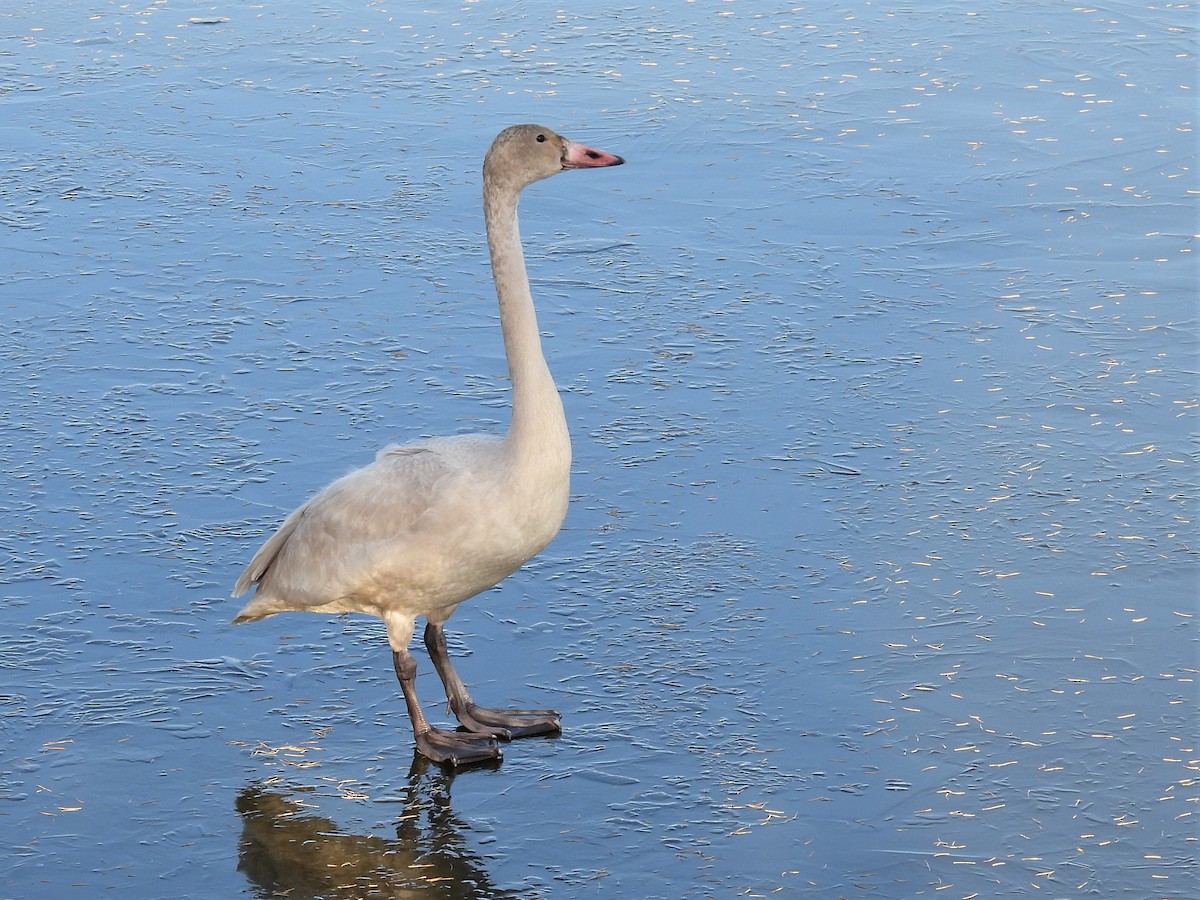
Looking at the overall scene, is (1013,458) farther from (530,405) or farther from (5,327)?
(5,327)

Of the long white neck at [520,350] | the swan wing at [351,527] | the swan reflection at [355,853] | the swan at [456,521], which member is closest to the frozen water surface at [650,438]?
the swan reflection at [355,853]

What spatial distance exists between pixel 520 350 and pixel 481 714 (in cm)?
104

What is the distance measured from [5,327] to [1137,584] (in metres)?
4.85

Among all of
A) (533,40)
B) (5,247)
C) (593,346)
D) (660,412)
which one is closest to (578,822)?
(660,412)

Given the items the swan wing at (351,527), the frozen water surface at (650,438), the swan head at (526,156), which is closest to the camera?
the frozen water surface at (650,438)

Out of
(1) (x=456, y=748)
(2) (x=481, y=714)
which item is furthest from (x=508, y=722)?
(1) (x=456, y=748)

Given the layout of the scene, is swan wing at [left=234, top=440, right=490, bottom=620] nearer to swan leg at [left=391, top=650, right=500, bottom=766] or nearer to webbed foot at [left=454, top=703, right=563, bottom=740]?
swan leg at [left=391, top=650, right=500, bottom=766]

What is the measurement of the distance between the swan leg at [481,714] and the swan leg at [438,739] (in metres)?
0.04

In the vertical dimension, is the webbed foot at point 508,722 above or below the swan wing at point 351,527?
below

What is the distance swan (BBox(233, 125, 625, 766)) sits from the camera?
4.71m

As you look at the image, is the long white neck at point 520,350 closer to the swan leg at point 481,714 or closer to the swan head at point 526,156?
the swan head at point 526,156

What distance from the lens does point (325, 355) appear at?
23.8 ft

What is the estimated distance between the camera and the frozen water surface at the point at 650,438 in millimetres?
4469

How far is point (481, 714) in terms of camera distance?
492cm
